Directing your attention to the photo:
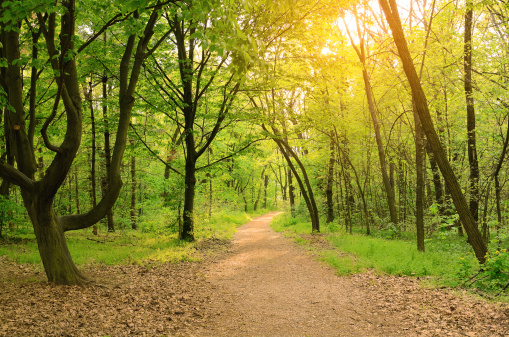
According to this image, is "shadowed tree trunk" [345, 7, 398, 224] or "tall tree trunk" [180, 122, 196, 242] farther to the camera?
"shadowed tree trunk" [345, 7, 398, 224]

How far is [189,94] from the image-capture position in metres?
12.4

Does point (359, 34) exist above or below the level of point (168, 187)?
above

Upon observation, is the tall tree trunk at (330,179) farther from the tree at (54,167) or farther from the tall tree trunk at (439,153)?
the tree at (54,167)

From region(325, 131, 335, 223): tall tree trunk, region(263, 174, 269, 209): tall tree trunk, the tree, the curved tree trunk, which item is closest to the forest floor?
the curved tree trunk

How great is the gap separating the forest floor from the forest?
2.25ft

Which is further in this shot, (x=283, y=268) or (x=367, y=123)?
(x=367, y=123)

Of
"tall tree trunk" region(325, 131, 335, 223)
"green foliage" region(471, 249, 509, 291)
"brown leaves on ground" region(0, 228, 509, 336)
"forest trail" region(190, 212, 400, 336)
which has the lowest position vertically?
"forest trail" region(190, 212, 400, 336)

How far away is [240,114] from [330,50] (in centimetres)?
556

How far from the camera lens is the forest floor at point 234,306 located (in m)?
4.30

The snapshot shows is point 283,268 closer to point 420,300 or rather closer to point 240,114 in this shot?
point 420,300

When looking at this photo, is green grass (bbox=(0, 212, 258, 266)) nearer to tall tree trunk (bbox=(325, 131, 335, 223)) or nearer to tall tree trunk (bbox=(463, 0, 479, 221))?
tall tree trunk (bbox=(325, 131, 335, 223))

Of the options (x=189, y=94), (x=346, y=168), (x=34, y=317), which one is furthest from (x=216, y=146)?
(x=34, y=317)

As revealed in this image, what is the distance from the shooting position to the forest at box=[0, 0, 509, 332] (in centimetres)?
564

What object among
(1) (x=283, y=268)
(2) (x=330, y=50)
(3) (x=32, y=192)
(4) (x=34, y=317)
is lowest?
(1) (x=283, y=268)
